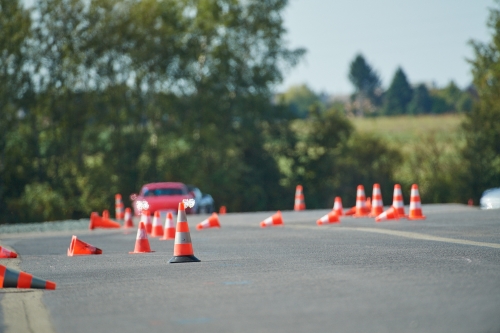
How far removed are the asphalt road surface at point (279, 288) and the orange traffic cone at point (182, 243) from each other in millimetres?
293

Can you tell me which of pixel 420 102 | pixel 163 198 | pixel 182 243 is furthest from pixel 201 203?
pixel 420 102

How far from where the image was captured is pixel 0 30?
155 ft

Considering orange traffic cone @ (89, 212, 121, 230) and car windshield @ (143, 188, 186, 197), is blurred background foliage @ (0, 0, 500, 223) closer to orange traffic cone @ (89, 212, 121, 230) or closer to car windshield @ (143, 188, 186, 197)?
car windshield @ (143, 188, 186, 197)

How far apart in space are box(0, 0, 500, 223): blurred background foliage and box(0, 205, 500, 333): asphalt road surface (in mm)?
30720

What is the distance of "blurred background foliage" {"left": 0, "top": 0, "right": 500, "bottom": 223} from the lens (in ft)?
159

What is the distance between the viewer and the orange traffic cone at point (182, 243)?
1344 cm

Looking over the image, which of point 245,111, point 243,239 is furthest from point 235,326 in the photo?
point 245,111

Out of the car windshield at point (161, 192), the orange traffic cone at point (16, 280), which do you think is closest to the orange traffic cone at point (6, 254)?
the orange traffic cone at point (16, 280)

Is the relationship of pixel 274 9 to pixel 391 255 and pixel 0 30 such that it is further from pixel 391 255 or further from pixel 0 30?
pixel 391 255

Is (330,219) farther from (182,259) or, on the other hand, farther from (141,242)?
(182,259)

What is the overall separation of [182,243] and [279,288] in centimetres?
390

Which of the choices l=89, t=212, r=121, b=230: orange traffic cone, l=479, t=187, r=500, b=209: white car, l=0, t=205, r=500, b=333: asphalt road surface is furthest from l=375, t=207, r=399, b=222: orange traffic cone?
l=89, t=212, r=121, b=230: orange traffic cone

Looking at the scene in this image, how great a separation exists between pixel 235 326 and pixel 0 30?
4199cm

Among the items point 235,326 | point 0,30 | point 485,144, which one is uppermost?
point 0,30
